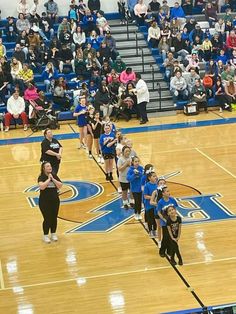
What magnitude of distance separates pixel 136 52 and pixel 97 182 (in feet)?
38.6

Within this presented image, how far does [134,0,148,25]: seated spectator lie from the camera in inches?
1132

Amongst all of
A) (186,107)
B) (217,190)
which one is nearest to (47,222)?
(217,190)

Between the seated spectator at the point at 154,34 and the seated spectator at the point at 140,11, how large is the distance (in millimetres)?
1598

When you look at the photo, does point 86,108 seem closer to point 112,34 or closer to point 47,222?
point 47,222

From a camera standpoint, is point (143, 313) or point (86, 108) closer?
point (143, 313)

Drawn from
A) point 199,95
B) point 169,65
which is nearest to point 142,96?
point 199,95

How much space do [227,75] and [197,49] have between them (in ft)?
8.12

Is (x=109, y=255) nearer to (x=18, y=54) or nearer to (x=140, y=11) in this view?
(x=18, y=54)

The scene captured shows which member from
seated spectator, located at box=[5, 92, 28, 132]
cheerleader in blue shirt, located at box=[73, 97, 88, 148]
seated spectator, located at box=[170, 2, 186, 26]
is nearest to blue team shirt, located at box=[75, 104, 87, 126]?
cheerleader in blue shirt, located at box=[73, 97, 88, 148]

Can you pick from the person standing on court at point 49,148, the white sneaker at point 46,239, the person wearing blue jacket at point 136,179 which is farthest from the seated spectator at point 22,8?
the white sneaker at point 46,239

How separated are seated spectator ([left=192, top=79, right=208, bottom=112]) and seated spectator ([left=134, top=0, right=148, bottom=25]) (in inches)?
232

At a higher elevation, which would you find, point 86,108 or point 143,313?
point 86,108

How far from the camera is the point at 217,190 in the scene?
15.6 metres

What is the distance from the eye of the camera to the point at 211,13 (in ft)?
96.5
